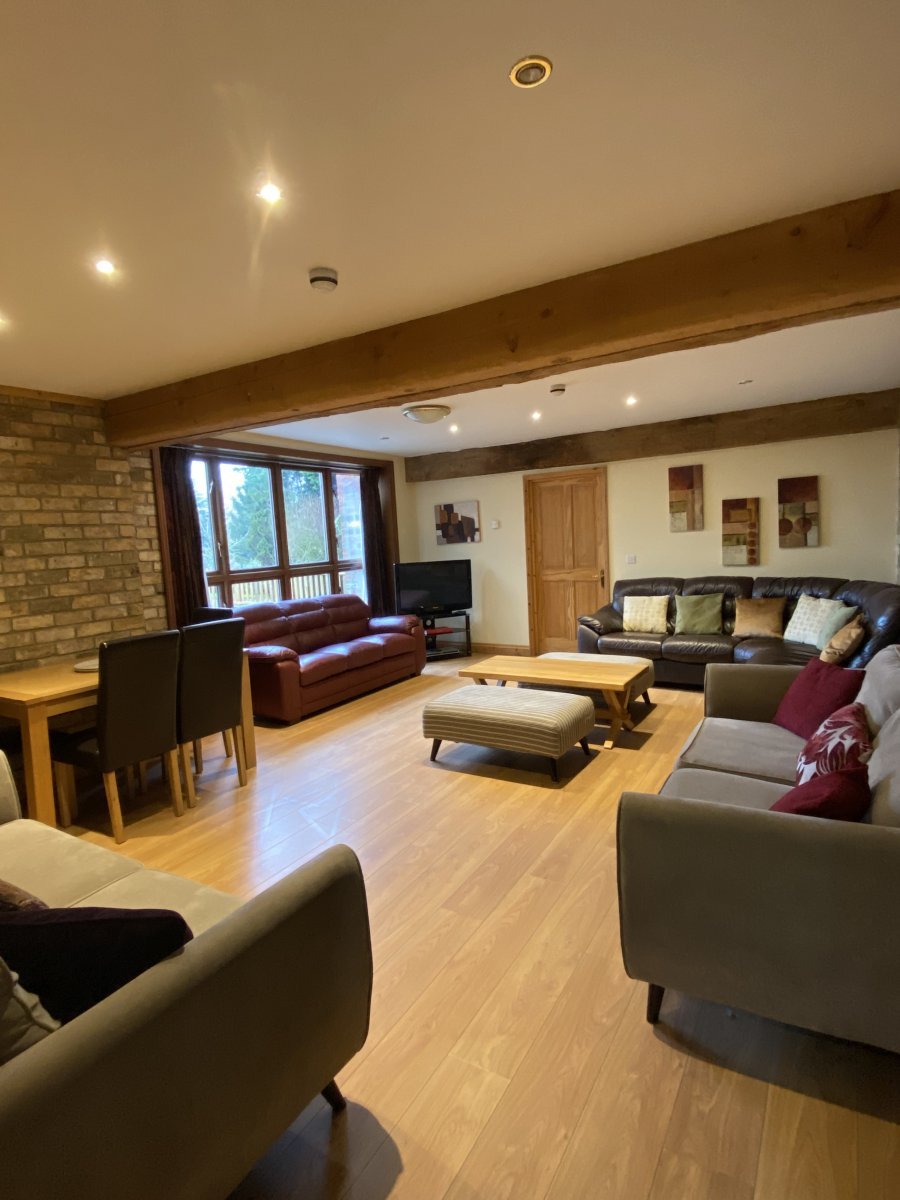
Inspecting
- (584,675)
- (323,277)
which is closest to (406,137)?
(323,277)

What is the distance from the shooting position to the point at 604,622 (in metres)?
5.56

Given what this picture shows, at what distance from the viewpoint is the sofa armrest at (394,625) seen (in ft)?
19.7

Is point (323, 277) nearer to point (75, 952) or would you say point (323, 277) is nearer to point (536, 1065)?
point (75, 952)

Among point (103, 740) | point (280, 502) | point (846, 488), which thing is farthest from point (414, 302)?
point (846, 488)

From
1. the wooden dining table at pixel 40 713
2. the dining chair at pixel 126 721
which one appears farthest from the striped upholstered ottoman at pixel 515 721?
the wooden dining table at pixel 40 713

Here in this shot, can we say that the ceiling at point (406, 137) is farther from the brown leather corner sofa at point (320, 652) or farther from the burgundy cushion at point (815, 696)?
the brown leather corner sofa at point (320, 652)

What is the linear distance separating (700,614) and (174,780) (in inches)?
169

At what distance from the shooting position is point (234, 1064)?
1.05 metres

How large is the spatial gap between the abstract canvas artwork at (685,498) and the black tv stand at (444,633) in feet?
8.12

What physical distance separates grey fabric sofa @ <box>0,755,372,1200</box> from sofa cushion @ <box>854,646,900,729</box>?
1.15m

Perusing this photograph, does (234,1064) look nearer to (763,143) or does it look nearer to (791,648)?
(763,143)

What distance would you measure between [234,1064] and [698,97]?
2256mm

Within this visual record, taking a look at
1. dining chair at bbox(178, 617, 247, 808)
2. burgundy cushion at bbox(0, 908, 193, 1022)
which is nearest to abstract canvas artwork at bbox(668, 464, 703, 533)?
dining chair at bbox(178, 617, 247, 808)

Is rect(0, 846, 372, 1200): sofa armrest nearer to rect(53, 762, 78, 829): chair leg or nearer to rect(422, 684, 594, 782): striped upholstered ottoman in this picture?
rect(422, 684, 594, 782): striped upholstered ottoman
